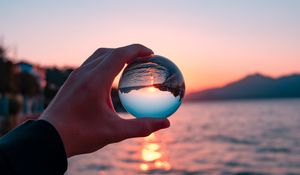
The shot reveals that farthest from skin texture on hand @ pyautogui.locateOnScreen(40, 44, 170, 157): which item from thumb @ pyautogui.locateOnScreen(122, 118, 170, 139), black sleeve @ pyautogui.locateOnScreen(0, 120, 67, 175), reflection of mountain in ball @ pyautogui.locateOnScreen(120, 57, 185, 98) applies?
reflection of mountain in ball @ pyautogui.locateOnScreen(120, 57, 185, 98)

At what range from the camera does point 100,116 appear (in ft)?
5.88

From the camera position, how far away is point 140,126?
1934 millimetres

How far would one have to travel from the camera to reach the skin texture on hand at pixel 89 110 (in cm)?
168

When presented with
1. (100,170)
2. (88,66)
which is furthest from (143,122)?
(100,170)

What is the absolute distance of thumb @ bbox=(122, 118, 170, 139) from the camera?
1.89m

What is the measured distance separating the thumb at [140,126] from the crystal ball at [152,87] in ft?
1.60

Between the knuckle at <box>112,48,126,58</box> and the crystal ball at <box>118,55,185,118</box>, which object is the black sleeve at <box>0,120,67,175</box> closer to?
the knuckle at <box>112,48,126,58</box>

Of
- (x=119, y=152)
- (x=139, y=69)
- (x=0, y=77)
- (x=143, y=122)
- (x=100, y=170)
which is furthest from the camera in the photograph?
(x=0, y=77)

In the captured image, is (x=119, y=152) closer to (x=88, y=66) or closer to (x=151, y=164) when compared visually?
(x=151, y=164)

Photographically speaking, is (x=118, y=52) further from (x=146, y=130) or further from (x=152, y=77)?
(x=152, y=77)

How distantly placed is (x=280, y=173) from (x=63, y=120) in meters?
26.1

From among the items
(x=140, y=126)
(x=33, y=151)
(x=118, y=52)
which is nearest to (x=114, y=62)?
(x=118, y=52)

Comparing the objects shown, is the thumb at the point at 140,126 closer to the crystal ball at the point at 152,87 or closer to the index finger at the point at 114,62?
the index finger at the point at 114,62

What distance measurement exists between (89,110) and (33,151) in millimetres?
384
